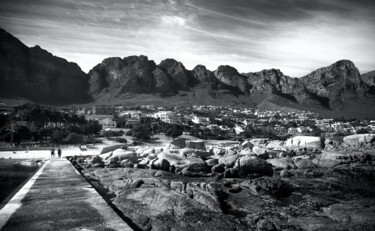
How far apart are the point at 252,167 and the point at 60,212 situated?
51.6 ft

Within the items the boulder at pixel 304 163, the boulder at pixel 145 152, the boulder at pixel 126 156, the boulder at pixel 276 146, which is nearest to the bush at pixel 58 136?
the boulder at pixel 145 152

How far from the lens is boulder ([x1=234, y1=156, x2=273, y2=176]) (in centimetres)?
2039

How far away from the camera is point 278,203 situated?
12.2 metres

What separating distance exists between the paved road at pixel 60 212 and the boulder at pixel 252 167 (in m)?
13.1

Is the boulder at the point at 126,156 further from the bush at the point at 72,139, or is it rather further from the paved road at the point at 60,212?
the bush at the point at 72,139

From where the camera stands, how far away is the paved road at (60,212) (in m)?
6.19

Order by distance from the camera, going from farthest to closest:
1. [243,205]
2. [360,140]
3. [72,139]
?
[72,139] < [360,140] < [243,205]

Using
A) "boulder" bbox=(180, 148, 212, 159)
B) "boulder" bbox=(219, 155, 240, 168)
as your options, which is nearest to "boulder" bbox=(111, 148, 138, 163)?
"boulder" bbox=(180, 148, 212, 159)

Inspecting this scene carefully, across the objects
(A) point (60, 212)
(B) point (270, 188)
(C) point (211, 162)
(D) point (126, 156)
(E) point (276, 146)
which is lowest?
(E) point (276, 146)

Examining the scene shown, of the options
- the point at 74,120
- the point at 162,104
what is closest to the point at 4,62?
the point at 162,104

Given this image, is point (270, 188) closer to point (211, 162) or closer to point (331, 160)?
point (211, 162)

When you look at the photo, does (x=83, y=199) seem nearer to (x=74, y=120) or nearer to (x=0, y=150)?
(x=0, y=150)

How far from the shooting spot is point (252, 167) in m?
20.5

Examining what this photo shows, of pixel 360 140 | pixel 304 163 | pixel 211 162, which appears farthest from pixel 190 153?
pixel 360 140
